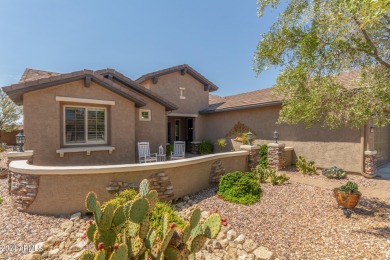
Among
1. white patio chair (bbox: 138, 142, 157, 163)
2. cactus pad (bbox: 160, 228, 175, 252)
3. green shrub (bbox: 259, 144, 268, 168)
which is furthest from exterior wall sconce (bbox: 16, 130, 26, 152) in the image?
green shrub (bbox: 259, 144, 268, 168)

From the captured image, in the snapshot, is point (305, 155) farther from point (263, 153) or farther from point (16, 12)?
point (16, 12)

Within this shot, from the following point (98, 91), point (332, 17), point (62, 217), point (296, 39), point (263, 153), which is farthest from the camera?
point (263, 153)

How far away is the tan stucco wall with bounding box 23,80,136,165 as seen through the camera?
7898mm

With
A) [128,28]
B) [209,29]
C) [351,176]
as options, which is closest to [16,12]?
[128,28]

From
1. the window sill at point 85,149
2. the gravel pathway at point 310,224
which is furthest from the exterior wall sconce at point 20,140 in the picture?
the gravel pathway at point 310,224

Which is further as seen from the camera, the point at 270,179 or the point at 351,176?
the point at 351,176

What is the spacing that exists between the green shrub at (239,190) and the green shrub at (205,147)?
373 inches

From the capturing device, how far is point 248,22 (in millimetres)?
11141

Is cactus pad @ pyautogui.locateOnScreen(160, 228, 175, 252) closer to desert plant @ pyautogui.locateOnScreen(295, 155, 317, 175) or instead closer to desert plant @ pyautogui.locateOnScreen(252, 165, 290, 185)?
desert plant @ pyautogui.locateOnScreen(252, 165, 290, 185)

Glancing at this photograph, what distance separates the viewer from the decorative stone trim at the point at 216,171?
836 cm

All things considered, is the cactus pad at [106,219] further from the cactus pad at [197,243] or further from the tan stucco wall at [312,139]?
the tan stucco wall at [312,139]

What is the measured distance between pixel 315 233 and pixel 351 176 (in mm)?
7093

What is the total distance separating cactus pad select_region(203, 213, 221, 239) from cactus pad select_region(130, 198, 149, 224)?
0.90m

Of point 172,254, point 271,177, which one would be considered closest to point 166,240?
point 172,254
